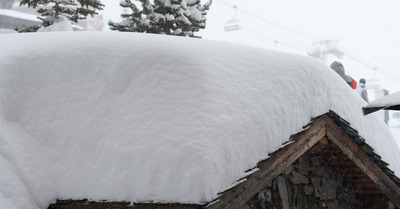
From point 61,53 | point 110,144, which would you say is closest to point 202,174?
point 110,144

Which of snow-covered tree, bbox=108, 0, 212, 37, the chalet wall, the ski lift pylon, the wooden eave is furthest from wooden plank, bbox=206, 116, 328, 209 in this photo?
the ski lift pylon

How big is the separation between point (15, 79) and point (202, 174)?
2.52 metres

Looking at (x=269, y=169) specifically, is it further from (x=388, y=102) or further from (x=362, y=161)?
(x=362, y=161)

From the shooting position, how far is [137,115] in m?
3.82

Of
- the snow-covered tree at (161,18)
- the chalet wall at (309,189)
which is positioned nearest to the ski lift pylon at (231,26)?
the snow-covered tree at (161,18)

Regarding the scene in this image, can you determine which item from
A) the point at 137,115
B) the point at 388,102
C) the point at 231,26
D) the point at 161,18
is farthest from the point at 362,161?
the point at 231,26

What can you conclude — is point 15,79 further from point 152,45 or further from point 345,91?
point 345,91

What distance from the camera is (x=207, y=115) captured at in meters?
3.65

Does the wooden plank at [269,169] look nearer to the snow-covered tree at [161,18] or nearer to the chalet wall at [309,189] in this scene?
the chalet wall at [309,189]

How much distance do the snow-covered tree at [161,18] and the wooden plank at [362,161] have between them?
8105 mm

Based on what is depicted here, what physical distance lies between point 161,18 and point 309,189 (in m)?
8.31

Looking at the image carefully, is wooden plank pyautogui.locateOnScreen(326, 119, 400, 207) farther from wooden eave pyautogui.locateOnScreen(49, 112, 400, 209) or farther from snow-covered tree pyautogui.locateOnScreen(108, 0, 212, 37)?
snow-covered tree pyautogui.locateOnScreen(108, 0, 212, 37)

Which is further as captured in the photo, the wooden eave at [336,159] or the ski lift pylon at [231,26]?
the ski lift pylon at [231,26]

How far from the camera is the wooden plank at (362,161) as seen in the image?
4.88 meters
